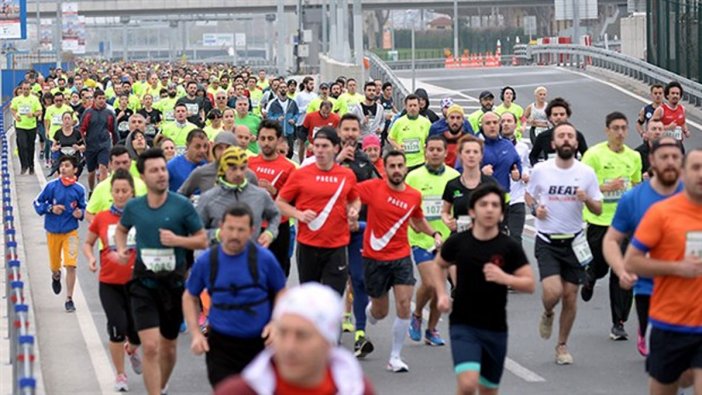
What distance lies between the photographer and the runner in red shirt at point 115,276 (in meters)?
12.0

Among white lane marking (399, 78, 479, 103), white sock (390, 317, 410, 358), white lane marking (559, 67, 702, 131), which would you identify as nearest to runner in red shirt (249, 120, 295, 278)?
white sock (390, 317, 410, 358)

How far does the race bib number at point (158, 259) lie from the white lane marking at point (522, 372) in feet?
9.83

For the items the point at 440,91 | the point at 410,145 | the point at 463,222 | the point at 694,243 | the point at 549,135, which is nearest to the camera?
the point at 694,243

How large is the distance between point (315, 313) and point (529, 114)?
19250 millimetres

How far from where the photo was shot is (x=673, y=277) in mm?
Result: 8961

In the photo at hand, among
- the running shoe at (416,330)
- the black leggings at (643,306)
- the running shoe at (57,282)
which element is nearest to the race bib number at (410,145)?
the running shoe at (57,282)

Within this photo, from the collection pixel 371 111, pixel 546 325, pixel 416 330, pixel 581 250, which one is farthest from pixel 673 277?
pixel 371 111

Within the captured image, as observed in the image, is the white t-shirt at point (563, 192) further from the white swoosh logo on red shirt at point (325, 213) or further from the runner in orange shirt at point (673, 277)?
the runner in orange shirt at point (673, 277)

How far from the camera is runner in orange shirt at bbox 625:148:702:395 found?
28.9 feet

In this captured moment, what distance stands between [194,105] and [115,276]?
15426mm

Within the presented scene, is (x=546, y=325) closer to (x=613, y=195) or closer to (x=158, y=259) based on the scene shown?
(x=613, y=195)

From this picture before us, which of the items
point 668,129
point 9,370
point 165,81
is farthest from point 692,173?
point 165,81

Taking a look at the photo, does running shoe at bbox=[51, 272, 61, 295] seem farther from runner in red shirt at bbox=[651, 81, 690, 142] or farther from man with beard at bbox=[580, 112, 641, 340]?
runner in red shirt at bbox=[651, 81, 690, 142]

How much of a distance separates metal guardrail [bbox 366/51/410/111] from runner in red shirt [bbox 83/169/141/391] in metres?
23.9
